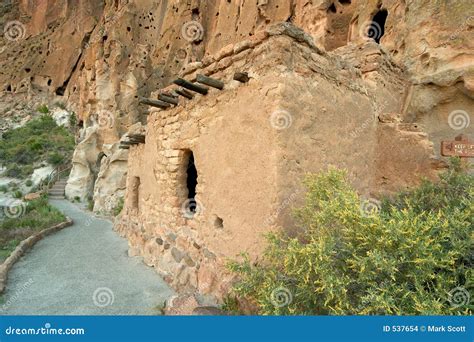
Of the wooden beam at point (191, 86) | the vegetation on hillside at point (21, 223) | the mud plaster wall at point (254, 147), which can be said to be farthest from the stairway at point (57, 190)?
the wooden beam at point (191, 86)

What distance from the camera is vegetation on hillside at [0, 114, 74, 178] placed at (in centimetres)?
2059

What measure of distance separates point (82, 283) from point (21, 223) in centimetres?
600

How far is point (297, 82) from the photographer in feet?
11.1

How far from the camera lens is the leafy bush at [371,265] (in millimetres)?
2080

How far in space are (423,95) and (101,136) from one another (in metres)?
17.5

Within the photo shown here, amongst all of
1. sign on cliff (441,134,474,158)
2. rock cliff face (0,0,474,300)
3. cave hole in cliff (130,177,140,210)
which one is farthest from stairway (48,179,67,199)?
sign on cliff (441,134,474,158)

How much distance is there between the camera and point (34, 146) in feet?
74.1

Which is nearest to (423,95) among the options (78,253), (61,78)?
(78,253)

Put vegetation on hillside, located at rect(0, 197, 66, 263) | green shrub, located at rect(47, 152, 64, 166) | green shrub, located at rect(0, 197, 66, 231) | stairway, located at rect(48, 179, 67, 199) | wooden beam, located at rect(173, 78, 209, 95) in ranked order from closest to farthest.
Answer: wooden beam, located at rect(173, 78, 209, 95) → vegetation on hillside, located at rect(0, 197, 66, 263) → green shrub, located at rect(0, 197, 66, 231) → stairway, located at rect(48, 179, 67, 199) → green shrub, located at rect(47, 152, 64, 166)

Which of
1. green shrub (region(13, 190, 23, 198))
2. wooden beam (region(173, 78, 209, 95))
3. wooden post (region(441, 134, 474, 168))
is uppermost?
wooden beam (region(173, 78, 209, 95))

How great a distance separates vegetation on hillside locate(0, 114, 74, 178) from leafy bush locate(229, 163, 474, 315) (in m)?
22.4

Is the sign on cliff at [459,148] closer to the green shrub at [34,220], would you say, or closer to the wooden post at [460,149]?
the wooden post at [460,149]

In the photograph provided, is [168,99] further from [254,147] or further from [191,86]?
[254,147]

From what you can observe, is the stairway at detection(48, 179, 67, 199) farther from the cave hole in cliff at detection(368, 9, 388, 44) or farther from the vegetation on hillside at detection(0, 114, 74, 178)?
the cave hole in cliff at detection(368, 9, 388, 44)
